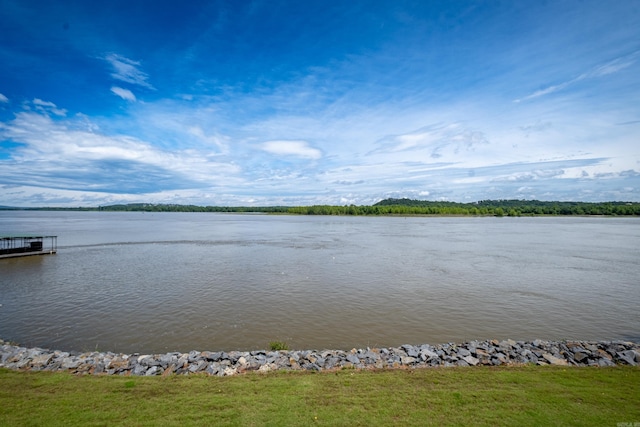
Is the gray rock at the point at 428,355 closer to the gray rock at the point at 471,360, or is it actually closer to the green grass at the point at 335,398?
the gray rock at the point at 471,360

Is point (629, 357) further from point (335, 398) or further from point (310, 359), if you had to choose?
point (310, 359)

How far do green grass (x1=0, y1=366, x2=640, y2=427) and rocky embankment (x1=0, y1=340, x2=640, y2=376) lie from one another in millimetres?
659

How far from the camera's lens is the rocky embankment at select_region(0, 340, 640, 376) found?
9.38 m

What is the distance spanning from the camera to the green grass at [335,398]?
21.4 ft

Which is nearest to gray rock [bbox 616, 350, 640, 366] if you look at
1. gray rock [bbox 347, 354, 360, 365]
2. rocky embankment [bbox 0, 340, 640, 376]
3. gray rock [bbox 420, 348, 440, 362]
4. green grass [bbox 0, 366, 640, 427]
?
rocky embankment [bbox 0, 340, 640, 376]

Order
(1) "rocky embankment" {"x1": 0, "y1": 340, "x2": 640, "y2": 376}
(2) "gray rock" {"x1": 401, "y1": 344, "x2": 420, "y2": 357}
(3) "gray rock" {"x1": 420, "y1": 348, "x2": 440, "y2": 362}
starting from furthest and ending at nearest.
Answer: (2) "gray rock" {"x1": 401, "y1": 344, "x2": 420, "y2": 357}
(3) "gray rock" {"x1": 420, "y1": 348, "x2": 440, "y2": 362}
(1) "rocky embankment" {"x1": 0, "y1": 340, "x2": 640, "y2": 376}

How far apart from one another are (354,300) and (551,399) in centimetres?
1158

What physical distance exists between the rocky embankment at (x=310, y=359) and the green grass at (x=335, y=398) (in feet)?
Answer: 2.16

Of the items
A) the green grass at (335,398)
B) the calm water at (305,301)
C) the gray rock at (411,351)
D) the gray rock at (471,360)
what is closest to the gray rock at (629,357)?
the green grass at (335,398)

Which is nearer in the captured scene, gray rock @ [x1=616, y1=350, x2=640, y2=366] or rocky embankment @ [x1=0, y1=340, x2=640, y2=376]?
rocky embankment @ [x1=0, y1=340, x2=640, y2=376]

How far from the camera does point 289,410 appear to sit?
6852 millimetres

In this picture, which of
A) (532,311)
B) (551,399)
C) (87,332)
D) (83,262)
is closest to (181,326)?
(87,332)

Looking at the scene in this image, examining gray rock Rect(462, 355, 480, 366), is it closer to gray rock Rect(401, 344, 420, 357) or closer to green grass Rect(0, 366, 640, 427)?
green grass Rect(0, 366, 640, 427)

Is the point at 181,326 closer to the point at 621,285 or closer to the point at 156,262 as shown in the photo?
the point at 156,262
